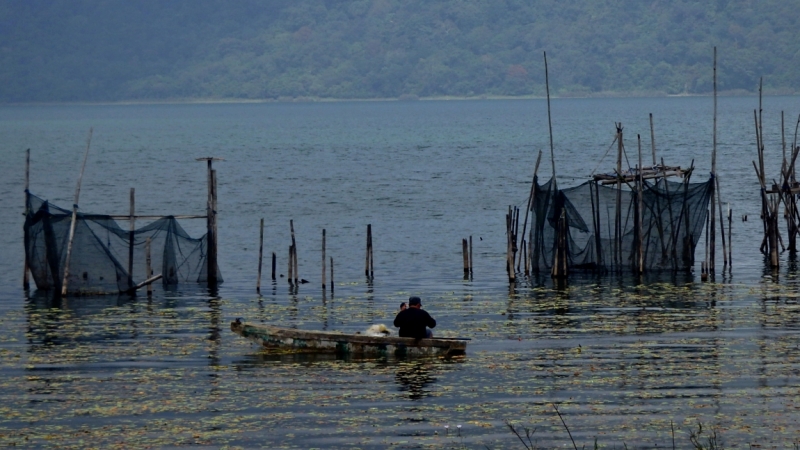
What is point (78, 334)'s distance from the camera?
2530cm

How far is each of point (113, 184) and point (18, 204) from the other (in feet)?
50.1

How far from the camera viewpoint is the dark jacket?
22.3m

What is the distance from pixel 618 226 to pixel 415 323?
1073 cm

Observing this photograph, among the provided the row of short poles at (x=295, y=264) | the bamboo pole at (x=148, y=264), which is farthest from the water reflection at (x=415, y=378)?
the bamboo pole at (x=148, y=264)

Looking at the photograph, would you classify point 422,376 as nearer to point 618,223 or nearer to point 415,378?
point 415,378

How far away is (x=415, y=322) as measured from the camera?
879 inches

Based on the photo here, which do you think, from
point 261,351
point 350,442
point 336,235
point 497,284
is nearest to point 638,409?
point 350,442

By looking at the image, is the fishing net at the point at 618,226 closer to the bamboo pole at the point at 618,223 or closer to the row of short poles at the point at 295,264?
the bamboo pole at the point at 618,223

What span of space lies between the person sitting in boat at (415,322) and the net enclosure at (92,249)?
962 centimetres

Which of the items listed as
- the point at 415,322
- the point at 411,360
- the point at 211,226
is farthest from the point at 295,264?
the point at 411,360

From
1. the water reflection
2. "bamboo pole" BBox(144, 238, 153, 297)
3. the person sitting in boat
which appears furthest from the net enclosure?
the water reflection

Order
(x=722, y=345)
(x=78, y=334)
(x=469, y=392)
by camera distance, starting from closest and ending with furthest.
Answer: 1. (x=469, y=392)
2. (x=722, y=345)
3. (x=78, y=334)

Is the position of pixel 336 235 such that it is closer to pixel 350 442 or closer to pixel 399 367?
pixel 399 367

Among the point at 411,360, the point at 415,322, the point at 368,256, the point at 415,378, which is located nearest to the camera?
the point at 415,378
